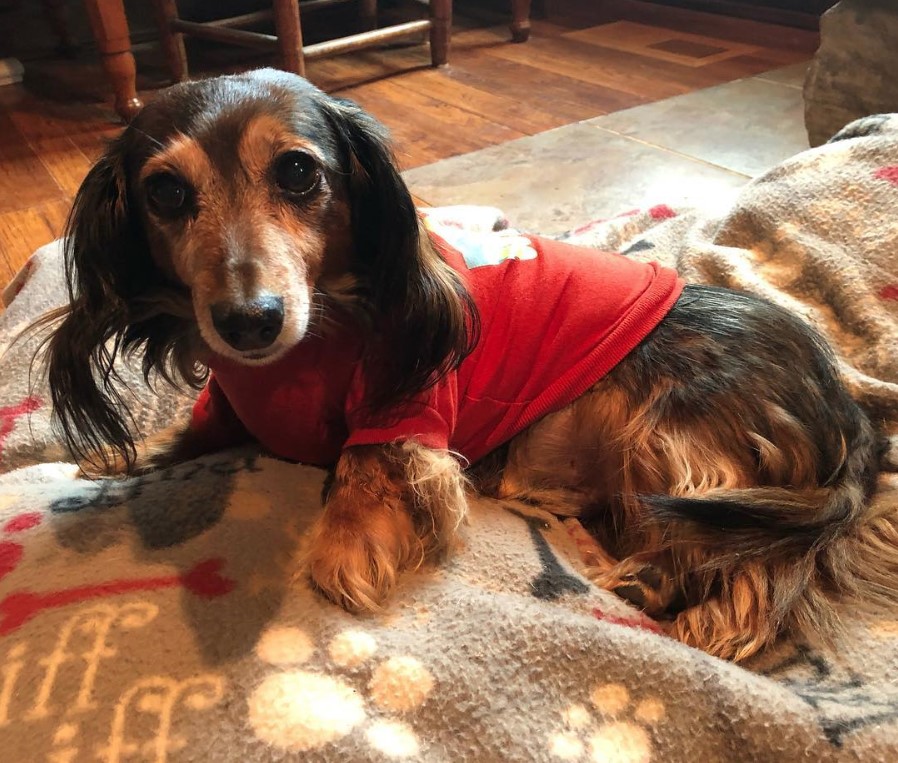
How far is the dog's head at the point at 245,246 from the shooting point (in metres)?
1.10

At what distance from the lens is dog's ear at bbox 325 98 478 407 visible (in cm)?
126

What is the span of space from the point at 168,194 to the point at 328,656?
67 centimetres

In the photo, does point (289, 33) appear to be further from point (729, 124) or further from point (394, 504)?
point (394, 504)

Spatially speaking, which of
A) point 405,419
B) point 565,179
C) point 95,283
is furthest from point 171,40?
point 405,419

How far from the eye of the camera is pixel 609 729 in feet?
3.28

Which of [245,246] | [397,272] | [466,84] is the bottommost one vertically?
[466,84]

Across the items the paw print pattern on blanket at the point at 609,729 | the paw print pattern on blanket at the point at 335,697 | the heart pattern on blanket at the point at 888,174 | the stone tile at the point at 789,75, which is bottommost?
the stone tile at the point at 789,75

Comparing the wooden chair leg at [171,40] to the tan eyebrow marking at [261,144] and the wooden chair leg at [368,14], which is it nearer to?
the wooden chair leg at [368,14]

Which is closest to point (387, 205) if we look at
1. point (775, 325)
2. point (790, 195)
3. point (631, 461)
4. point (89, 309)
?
point (89, 309)

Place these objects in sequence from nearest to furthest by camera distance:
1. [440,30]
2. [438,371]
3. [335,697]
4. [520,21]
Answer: [335,697] → [438,371] → [440,30] → [520,21]

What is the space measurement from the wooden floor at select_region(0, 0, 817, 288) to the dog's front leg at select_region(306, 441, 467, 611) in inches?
67.9

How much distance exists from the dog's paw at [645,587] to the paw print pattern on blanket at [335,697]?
41cm

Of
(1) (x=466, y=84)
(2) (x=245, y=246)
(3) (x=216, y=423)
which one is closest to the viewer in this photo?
(2) (x=245, y=246)

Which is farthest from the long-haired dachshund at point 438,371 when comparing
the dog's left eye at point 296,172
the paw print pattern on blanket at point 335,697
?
the paw print pattern on blanket at point 335,697
